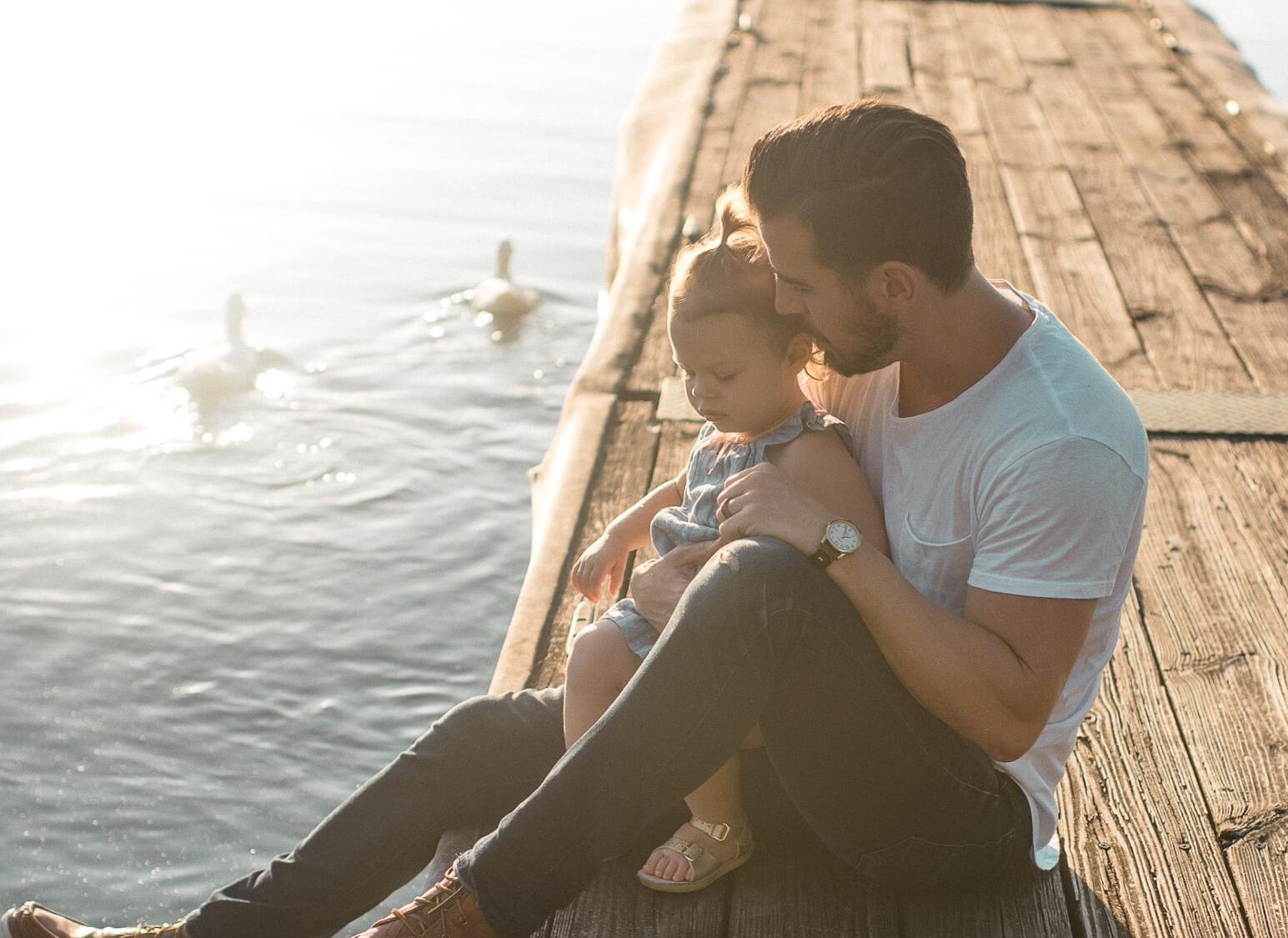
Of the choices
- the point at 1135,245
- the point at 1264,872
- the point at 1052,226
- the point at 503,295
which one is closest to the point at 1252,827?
the point at 1264,872

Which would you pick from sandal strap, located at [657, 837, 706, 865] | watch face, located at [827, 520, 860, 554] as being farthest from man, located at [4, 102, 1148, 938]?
sandal strap, located at [657, 837, 706, 865]

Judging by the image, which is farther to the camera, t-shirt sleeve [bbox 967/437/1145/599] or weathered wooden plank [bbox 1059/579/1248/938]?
weathered wooden plank [bbox 1059/579/1248/938]

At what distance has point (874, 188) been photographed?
2.03m

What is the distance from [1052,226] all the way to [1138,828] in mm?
3551

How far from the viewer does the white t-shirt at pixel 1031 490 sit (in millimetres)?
1939

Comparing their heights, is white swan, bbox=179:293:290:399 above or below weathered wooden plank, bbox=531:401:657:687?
below

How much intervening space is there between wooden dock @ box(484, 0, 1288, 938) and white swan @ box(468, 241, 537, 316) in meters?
2.28

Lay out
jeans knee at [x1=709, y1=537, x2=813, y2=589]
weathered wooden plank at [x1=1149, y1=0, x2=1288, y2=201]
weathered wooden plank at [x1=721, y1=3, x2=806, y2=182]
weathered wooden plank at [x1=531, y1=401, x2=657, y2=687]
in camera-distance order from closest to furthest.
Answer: jeans knee at [x1=709, y1=537, x2=813, y2=589] → weathered wooden plank at [x1=531, y1=401, x2=657, y2=687] → weathered wooden plank at [x1=721, y1=3, x2=806, y2=182] → weathered wooden plank at [x1=1149, y1=0, x2=1288, y2=201]

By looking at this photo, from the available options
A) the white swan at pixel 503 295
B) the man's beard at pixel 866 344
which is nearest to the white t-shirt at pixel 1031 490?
the man's beard at pixel 866 344

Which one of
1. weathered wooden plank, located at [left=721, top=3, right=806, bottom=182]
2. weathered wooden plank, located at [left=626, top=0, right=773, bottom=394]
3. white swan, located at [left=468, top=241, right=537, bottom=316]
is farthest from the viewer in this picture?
white swan, located at [left=468, top=241, right=537, bottom=316]

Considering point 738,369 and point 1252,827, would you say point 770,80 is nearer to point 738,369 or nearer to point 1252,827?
A: point 738,369

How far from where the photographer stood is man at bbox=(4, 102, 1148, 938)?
1.98m

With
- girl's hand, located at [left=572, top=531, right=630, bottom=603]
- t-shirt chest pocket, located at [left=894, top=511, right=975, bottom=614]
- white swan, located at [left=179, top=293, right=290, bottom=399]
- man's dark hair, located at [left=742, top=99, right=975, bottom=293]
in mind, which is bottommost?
white swan, located at [left=179, top=293, right=290, bottom=399]

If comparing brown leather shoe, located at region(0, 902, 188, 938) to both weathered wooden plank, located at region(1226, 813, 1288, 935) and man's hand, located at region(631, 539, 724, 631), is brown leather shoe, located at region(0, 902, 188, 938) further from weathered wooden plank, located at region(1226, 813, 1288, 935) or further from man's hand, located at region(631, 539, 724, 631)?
weathered wooden plank, located at region(1226, 813, 1288, 935)
